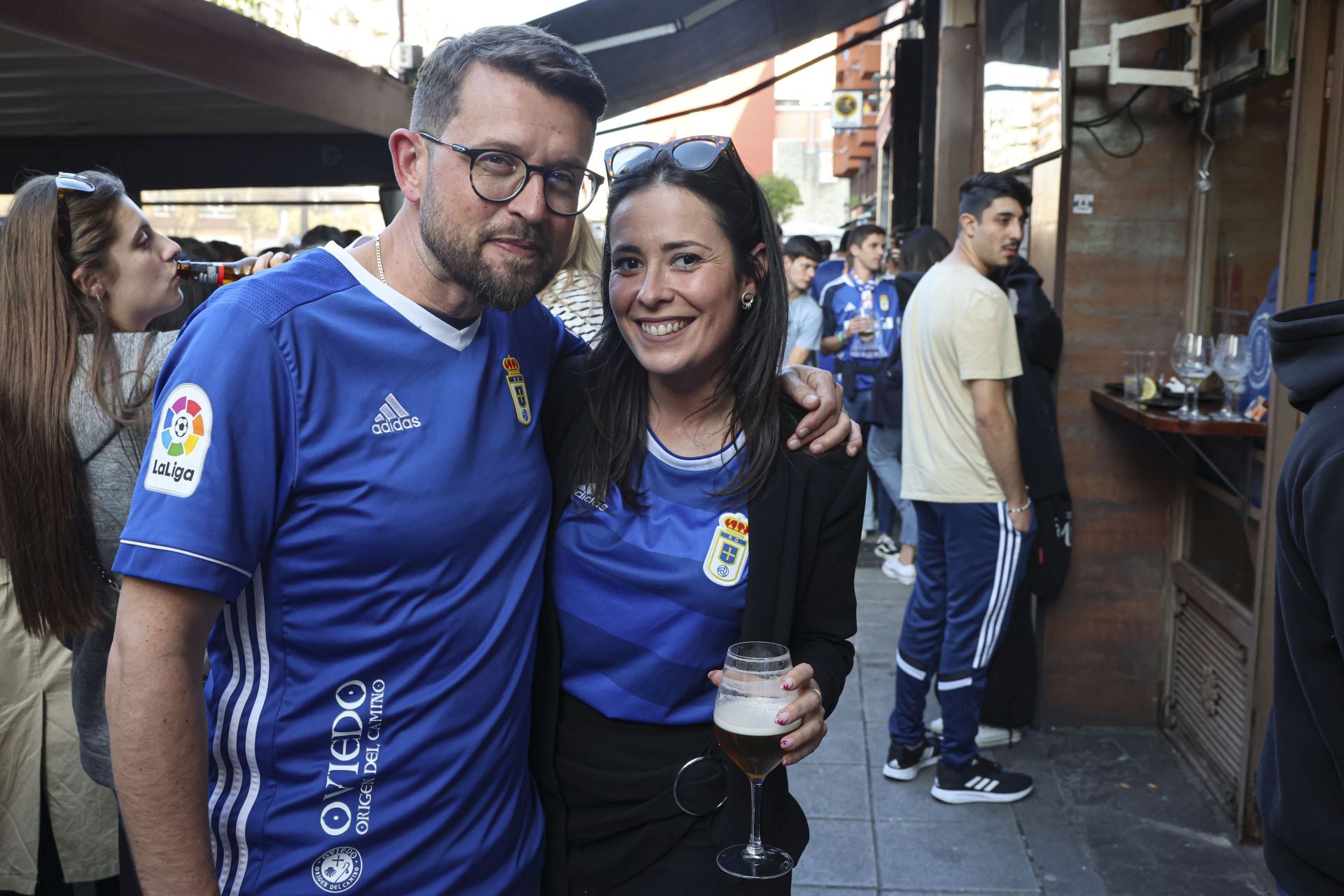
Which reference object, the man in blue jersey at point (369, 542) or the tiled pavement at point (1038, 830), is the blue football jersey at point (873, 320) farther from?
the man in blue jersey at point (369, 542)

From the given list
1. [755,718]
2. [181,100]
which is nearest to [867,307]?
[181,100]

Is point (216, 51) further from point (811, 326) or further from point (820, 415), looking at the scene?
point (811, 326)

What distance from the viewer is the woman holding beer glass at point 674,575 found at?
1.98 meters

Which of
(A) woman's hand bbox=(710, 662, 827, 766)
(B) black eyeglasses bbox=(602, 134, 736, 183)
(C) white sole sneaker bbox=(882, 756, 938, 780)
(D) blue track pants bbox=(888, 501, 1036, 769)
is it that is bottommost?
(C) white sole sneaker bbox=(882, 756, 938, 780)

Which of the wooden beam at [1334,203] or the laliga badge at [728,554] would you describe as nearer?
the laliga badge at [728,554]

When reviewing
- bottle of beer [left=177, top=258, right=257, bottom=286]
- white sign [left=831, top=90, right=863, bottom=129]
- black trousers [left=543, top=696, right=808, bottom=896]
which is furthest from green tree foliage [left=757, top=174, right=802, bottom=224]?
black trousers [left=543, top=696, right=808, bottom=896]

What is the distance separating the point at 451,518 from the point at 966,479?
2934 mm

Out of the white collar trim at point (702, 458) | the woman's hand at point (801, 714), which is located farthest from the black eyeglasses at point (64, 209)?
the woman's hand at point (801, 714)

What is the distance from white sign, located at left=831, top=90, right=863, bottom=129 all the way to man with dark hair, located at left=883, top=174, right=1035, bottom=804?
51.2 feet

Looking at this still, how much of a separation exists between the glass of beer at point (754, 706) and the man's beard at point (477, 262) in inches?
26.3

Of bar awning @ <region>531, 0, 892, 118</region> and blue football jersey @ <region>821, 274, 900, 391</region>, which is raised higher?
bar awning @ <region>531, 0, 892, 118</region>

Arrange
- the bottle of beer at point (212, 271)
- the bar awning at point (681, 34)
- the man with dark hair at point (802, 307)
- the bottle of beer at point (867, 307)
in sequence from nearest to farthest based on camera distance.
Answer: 1. the bottle of beer at point (212, 271)
2. the bar awning at point (681, 34)
3. the bottle of beer at point (867, 307)
4. the man with dark hair at point (802, 307)

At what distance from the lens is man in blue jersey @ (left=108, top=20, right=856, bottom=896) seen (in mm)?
1510

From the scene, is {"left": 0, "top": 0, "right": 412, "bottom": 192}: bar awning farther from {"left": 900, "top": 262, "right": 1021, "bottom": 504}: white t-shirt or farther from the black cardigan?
{"left": 900, "top": 262, "right": 1021, "bottom": 504}: white t-shirt
